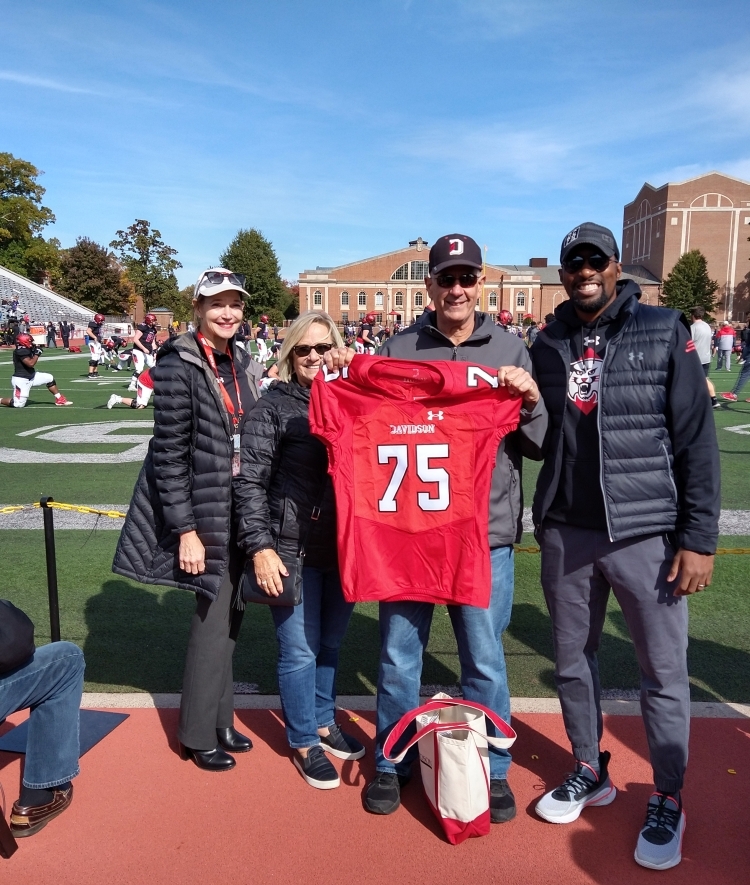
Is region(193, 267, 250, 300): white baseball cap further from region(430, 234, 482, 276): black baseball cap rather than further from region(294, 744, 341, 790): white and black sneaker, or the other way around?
region(294, 744, 341, 790): white and black sneaker

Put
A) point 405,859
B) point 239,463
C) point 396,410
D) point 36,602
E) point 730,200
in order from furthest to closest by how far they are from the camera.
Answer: point 730,200 → point 36,602 → point 239,463 → point 396,410 → point 405,859

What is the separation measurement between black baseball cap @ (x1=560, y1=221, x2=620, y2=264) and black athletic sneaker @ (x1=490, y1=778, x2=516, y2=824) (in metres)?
2.24

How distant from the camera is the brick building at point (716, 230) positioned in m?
82.2

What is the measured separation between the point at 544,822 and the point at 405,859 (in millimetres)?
635

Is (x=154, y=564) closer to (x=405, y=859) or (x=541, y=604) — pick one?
(x=405, y=859)

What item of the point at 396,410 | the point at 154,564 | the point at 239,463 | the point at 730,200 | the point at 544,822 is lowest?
the point at 544,822

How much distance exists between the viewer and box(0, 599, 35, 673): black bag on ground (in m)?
2.60

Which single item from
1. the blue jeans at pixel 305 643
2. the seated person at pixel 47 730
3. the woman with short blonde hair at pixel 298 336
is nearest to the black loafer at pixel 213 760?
the blue jeans at pixel 305 643

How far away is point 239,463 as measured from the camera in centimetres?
316

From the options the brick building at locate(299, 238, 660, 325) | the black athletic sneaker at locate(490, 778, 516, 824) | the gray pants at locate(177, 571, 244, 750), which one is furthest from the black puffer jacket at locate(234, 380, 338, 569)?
the brick building at locate(299, 238, 660, 325)

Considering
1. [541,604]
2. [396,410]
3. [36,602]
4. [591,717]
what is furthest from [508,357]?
[36,602]

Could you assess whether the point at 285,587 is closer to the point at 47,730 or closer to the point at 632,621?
the point at 47,730

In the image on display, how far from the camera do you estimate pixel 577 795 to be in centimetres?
300

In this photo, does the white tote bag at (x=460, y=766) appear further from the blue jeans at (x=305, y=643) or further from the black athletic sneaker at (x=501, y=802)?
the blue jeans at (x=305, y=643)
